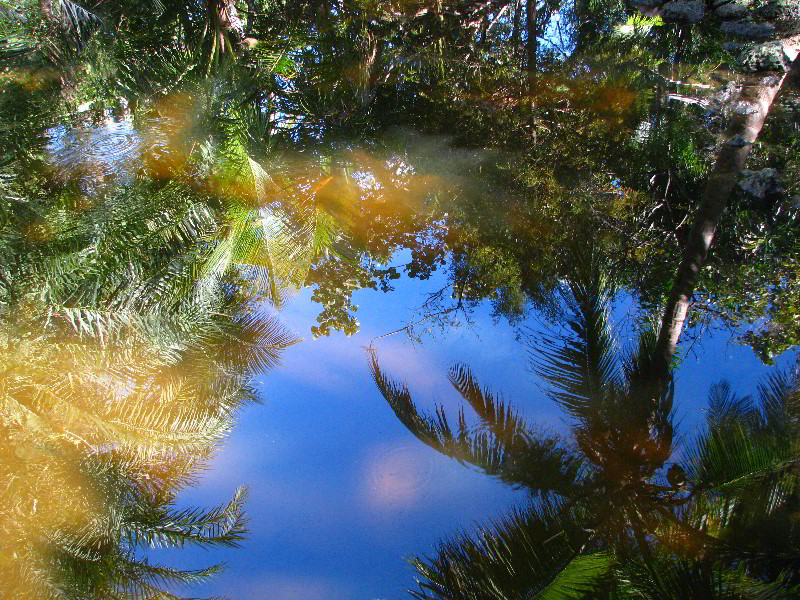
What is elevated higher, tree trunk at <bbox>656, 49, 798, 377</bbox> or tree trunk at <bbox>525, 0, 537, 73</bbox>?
tree trunk at <bbox>525, 0, 537, 73</bbox>

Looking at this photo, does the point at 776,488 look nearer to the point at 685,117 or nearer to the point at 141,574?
the point at 685,117

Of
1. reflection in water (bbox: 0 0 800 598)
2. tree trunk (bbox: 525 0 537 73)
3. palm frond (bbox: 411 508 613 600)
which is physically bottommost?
palm frond (bbox: 411 508 613 600)

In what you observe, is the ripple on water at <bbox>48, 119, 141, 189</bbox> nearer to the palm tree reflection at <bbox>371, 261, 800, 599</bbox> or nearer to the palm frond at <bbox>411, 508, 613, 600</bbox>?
the palm tree reflection at <bbox>371, 261, 800, 599</bbox>

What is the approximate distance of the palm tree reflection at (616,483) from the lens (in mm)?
2756

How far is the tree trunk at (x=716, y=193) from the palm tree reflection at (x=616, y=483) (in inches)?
12.3

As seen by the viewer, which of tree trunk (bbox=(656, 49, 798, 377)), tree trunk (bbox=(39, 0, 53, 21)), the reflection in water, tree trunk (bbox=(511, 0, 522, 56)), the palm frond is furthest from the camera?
tree trunk (bbox=(511, 0, 522, 56))

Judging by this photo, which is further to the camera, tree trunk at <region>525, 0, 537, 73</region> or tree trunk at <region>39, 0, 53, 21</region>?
tree trunk at <region>525, 0, 537, 73</region>

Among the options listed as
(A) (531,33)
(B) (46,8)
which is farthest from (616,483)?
(B) (46,8)

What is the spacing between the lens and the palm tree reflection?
9.04 ft

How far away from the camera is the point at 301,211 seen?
4844mm

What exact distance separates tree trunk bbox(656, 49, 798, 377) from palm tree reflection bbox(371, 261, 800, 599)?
313 mm

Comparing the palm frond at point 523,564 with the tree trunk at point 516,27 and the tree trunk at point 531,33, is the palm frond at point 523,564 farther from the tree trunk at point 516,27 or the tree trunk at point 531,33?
the tree trunk at point 516,27

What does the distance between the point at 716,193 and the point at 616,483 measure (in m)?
2.57

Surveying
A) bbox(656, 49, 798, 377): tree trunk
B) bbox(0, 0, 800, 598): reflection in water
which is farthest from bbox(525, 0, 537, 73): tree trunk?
bbox(656, 49, 798, 377): tree trunk
